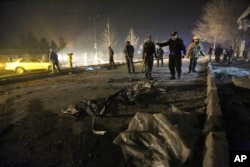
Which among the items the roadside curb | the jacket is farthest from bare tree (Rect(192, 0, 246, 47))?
the roadside curb

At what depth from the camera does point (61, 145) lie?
139 inches

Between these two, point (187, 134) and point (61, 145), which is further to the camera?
point (61, 145)

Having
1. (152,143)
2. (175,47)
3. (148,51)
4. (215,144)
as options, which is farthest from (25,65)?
(215,144)

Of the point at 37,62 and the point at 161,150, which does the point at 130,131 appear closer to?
the point at 161,150

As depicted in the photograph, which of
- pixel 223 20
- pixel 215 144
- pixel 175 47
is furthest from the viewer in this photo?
pixel 223 20

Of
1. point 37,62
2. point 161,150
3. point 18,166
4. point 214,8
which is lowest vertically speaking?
point 18,166

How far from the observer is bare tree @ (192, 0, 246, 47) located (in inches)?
1669

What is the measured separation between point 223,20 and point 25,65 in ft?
133

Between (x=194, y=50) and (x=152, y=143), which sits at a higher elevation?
(x=194, y=50)

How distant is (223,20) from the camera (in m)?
44.3

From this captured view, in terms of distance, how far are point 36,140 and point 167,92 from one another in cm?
427

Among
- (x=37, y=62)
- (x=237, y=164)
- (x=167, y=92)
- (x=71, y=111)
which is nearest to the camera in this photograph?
(x=237, y=164)

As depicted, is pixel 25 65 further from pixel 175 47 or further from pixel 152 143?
pixel 152 143

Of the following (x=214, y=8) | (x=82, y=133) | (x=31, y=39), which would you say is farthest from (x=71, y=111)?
(x=31, y=39)
